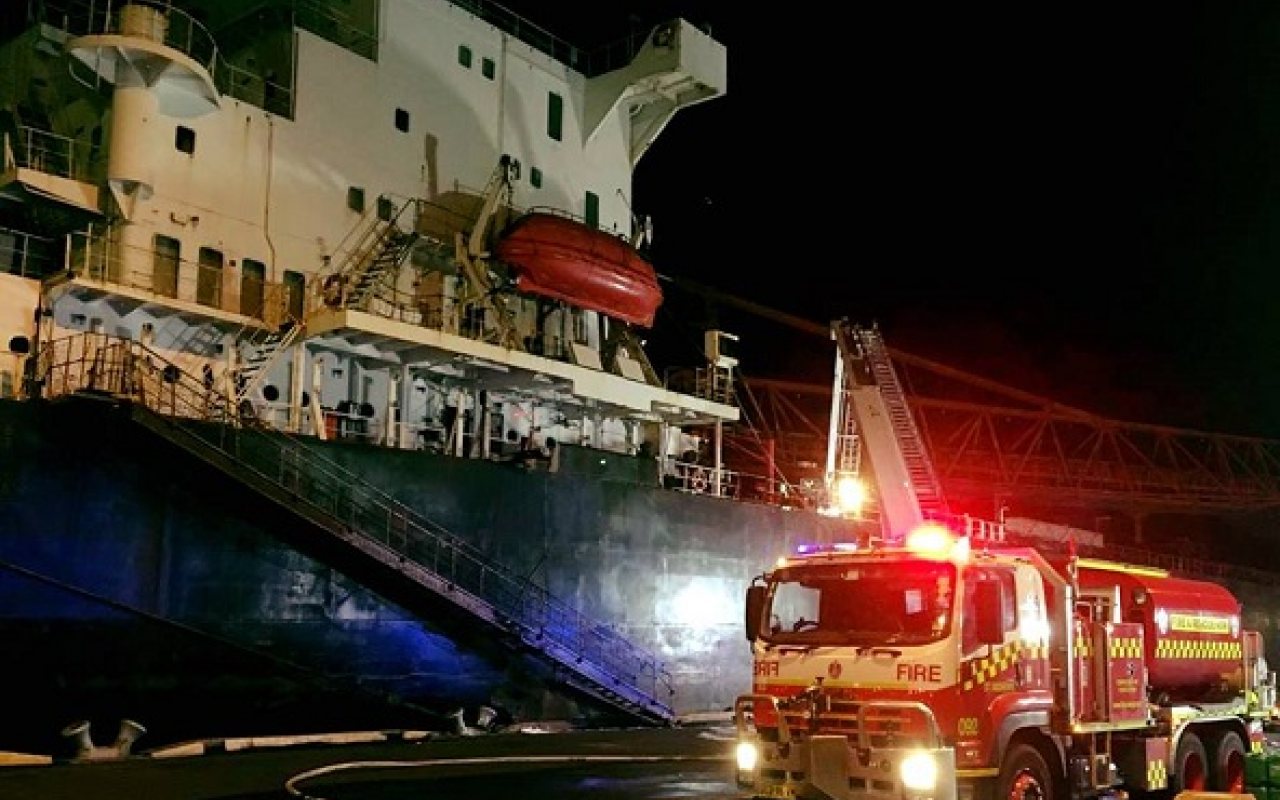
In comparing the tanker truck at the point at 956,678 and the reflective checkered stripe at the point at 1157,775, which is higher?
the tanker truck at the point at 956,678

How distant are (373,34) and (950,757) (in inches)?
670

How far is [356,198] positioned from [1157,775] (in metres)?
15.3

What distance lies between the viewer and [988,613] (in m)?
8.65

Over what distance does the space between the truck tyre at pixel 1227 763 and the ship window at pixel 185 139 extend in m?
16.1

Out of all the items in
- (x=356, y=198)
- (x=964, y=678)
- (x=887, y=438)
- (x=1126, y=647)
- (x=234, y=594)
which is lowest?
(x=964, y=678)

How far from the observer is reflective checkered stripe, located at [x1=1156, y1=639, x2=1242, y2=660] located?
1123cm

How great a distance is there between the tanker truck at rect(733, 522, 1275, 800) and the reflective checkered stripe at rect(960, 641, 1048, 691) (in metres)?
0.02

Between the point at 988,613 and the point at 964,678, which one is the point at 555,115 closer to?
the point at 988,613

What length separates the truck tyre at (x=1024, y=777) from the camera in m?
8.71

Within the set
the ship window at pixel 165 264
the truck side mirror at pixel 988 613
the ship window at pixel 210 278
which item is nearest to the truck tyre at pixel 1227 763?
the truck side mirror at pixel 988 613

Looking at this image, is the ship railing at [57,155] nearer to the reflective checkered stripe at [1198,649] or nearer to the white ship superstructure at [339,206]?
the white ship superstructure at [339,206]

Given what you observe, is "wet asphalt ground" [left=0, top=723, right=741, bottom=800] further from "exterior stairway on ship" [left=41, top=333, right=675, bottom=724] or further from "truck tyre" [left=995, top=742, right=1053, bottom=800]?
Result: "truck tyre" [left=995, top=742, right=1053, bottom=800]

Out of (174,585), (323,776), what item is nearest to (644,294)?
(174,585)

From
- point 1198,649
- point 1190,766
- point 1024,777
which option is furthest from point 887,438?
point 1024,777
